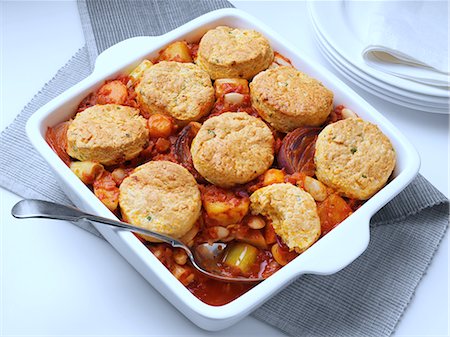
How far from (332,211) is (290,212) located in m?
0.21

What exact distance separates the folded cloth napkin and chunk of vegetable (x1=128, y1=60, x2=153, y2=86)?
1.06 meters

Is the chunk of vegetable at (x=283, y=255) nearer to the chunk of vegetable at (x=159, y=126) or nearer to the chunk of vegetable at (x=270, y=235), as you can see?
the chunk of vegetable at (x=270, y=235)

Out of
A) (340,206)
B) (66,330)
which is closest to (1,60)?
(66,330)

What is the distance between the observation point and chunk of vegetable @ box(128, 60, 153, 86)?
3.42m

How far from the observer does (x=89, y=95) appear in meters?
3.39

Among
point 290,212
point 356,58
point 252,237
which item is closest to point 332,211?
point 290,212

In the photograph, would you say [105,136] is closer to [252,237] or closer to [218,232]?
[218,232]

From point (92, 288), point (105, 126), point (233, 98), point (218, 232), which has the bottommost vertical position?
point (92, 288)

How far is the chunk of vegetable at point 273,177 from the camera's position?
10.2 ft

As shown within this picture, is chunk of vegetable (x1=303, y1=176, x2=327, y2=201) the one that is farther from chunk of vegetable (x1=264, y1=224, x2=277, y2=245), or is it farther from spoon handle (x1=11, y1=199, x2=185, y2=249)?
spoon handle (x1=11, y1=199, x2=185, y2=249)

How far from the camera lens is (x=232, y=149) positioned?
311 cm

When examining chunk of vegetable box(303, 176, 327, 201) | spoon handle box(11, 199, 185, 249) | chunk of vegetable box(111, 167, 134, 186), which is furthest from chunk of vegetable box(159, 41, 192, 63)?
spoon handle box(11, 199, 185, 249)

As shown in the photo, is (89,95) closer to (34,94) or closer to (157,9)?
(34,94)

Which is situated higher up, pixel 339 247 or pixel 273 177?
pixel 273 177
